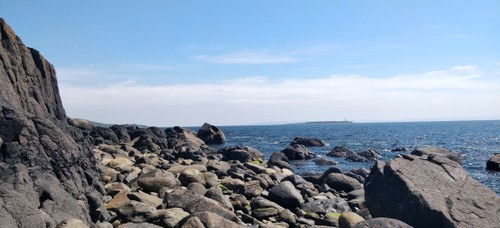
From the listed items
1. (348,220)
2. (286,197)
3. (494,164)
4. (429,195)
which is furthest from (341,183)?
(494,164)

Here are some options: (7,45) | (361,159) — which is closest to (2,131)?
(7,45)

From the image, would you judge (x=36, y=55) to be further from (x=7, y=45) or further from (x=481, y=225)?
(x=481, y=225)

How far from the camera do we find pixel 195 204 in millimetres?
11375

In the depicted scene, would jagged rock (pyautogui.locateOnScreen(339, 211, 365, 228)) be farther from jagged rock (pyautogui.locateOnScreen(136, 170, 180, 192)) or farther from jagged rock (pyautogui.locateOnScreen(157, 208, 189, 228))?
jagged rock (pyautogui.locateOnScreen(136, 170, 180, 192))

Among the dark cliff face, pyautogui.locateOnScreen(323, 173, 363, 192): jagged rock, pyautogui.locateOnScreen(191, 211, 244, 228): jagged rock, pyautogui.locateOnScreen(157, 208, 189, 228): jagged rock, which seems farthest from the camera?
pyautogui.locateOnScreen(323, 173, 363, 192): jagged rock

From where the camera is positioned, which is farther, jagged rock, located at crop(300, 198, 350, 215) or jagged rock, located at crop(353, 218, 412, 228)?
jagged rock, located at crop(300, 198, 350, 215)

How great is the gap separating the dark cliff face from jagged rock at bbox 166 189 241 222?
2225 mm

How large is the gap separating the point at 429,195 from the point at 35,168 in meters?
9.98

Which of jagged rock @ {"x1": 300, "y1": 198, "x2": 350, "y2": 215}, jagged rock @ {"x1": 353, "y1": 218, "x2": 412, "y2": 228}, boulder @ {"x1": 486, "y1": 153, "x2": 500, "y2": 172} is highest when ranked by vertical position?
jagged rock @ {"x1": 353, "y1": 218, "x2": 412, "y2": 228}

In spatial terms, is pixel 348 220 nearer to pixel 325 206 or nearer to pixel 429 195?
pixel 429 195

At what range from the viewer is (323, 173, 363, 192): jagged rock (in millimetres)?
19998

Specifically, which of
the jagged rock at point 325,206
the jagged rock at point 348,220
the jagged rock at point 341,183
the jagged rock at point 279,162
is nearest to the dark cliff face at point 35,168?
the jagged rock at point 348,220

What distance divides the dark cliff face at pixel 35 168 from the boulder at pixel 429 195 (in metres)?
7.93

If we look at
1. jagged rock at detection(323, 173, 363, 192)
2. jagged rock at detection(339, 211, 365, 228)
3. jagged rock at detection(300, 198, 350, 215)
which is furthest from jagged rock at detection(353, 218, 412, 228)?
jagged rock at detection(323, 173, 363, 192)
